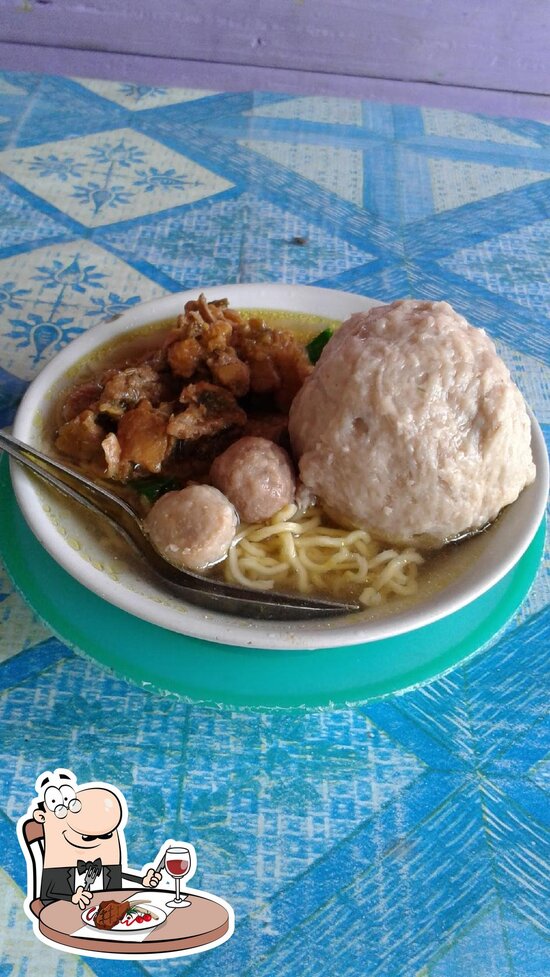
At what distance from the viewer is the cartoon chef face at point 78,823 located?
175 cm

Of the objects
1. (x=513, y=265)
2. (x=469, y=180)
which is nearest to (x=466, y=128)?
(x=469, y=180)

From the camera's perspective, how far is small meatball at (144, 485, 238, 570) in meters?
2.19

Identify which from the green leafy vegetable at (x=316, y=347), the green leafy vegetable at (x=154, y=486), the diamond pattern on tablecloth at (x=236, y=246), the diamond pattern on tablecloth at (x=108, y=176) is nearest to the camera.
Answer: the green leafy vegetable at (x=154, y=486)

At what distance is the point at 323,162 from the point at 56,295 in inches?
70.7

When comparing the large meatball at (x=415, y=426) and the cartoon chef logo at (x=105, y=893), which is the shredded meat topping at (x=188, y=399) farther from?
the cartoon chef logo at (x=105, y=893)

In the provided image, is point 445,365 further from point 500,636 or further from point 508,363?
point 508,363

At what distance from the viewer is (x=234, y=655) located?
206cm

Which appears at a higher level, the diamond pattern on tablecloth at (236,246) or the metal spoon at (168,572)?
the diamond pattern on tablecloth at (236,246)

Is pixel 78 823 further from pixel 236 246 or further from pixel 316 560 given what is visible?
pixel 236 246

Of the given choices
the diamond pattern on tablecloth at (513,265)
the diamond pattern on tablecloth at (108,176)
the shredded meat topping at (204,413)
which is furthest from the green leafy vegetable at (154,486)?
the diamond pattern on tablecloth at (513,265)

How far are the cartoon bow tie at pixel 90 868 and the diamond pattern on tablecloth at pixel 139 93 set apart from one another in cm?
420

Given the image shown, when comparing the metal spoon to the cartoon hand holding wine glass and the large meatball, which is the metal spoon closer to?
the large meatball

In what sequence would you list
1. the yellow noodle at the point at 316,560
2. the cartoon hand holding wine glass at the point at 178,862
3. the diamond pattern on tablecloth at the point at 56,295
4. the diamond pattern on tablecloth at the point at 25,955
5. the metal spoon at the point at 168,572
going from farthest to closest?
the diamond pattern on tablecloth at the point at 56,295
the yellow noodle at the point at 316,560
the metal spoon at the point at 168,572
the cartoon hand holding wine glass at the point at 178,862
the diamond pattern on tablecloth at the point at 25,955

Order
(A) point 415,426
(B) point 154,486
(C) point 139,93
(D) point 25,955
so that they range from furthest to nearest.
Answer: (C) point 139,93 < (B) point 154,486 < (A) point 415,426 < (D) point 25,955
